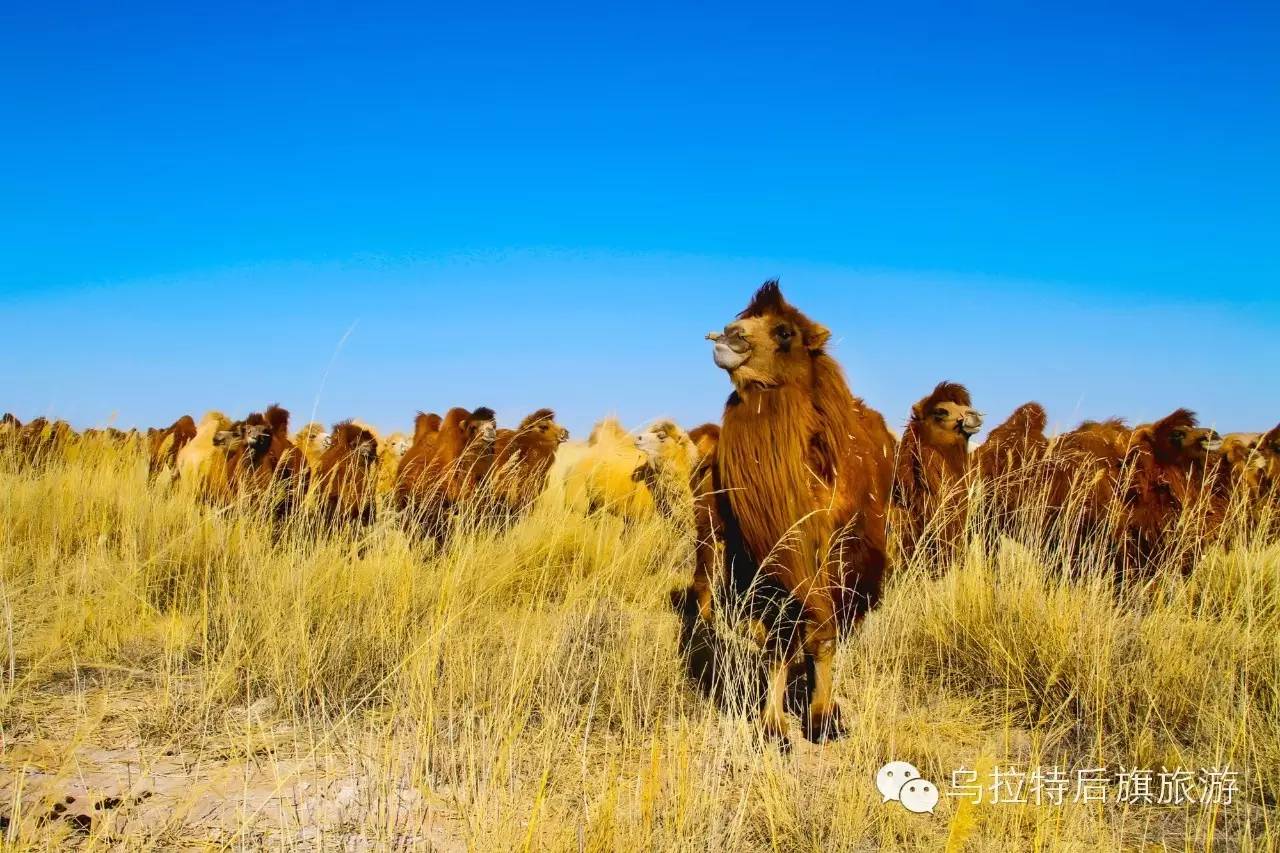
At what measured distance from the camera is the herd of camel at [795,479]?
12.7 ft

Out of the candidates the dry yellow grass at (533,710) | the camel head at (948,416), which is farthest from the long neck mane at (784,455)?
the camel head at (948,416)

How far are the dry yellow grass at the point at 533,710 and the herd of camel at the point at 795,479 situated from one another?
0.42 metres

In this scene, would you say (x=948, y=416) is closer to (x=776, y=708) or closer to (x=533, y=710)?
(x=776, y=708)

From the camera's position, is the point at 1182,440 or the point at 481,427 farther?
the point at 481,427

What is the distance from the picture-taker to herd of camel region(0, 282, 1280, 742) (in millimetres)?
3857

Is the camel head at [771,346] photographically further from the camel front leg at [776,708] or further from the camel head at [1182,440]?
the camel head at [1182,440]

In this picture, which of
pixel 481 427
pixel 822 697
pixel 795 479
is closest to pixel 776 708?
pixel 822 697

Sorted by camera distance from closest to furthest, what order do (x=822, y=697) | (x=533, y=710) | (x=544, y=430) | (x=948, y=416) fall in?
(x=822, y=697)
(x=533, y=710)
(x=948, y=416)
(x=544, y=430)

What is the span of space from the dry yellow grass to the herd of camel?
42cm

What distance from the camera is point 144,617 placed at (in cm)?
502

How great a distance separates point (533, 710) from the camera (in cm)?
400

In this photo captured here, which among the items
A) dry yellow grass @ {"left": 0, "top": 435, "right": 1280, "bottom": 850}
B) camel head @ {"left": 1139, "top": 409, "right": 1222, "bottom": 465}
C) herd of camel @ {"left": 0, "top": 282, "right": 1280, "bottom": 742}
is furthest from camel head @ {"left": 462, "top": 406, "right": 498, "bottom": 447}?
camel head @ {"left": 1139, "top": 409, "right": 1222, "bottom": 465}

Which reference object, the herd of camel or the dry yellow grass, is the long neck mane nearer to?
the herd of camel

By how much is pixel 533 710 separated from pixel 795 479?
1.63 meters
